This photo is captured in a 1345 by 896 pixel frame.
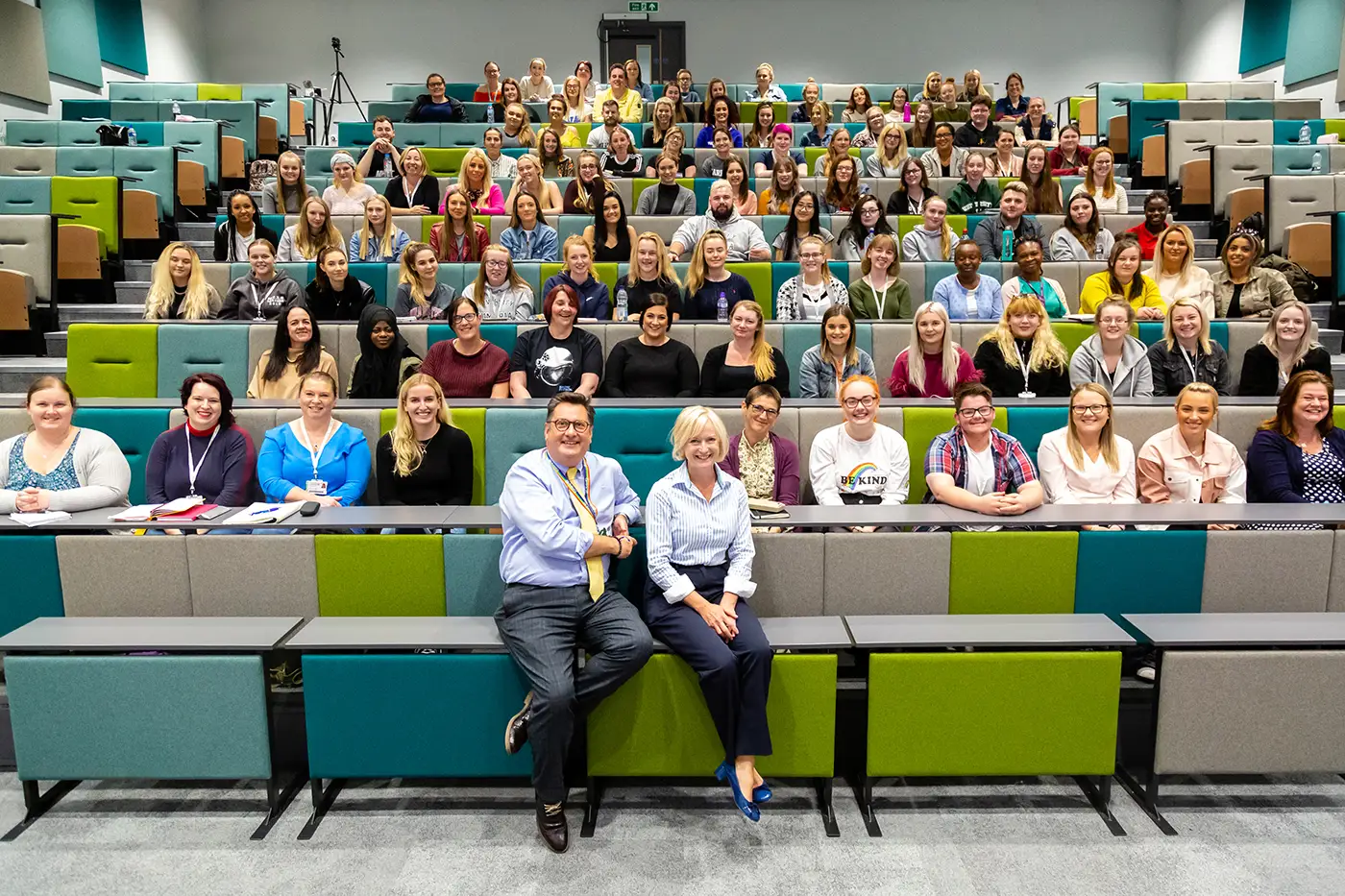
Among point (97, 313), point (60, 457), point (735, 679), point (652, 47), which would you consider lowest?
point (735, 679)

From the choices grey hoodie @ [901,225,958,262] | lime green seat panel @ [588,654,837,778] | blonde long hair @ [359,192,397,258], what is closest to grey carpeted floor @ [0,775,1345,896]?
lime green seat panel @ [588,654,837,778]

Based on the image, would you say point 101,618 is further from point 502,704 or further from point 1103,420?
point 1103,420

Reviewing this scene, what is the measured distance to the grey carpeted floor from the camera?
1.96 metres

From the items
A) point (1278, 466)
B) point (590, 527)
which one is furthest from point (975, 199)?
point (590, 527)

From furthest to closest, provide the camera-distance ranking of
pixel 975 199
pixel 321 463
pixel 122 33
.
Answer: pixel 122 33
pixel 975 199
pixel 321 463

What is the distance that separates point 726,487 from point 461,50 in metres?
10.5

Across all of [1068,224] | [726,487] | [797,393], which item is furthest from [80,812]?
[1068,224]

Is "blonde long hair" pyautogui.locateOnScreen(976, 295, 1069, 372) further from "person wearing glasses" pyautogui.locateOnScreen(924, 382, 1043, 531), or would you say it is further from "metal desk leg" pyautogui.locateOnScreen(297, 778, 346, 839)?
"metal desk leg" pyautogui.locateOnScreen(297, 778, 346, 839)

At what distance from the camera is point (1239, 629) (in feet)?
7.39

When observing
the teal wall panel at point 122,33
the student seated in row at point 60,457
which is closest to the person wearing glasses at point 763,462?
the student seated in row at point 60,457

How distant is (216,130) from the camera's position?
22.1 ft

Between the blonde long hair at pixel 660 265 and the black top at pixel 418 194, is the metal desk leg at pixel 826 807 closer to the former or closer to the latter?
the blonde long hair at pixel 660 265

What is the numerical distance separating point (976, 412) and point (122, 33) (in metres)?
10.4

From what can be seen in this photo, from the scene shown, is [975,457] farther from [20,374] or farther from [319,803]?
[20,374]
